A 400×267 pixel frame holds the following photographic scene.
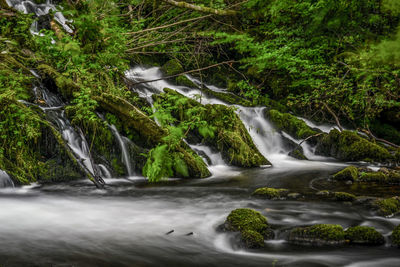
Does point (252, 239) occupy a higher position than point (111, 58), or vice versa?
point (111, 58)

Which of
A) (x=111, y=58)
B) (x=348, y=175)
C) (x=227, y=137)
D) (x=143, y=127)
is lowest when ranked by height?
(x=348, y=175)

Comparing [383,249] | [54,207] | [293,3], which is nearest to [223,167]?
[54,207]

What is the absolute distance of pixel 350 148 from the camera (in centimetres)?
855

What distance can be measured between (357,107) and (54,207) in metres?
11.2

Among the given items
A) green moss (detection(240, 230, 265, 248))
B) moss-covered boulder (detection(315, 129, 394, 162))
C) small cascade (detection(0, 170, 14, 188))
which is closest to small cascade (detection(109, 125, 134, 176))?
small cascade (detection(0, 170, 14, 188))

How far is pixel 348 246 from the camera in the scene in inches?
122

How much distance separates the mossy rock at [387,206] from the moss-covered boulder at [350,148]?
170 inches

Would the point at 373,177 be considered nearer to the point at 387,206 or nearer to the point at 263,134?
the point at 387,206

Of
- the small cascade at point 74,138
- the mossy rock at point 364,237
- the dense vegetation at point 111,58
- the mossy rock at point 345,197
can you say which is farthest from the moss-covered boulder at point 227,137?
the mossy rock at point 364,237

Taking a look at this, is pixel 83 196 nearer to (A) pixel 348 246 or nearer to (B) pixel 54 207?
(B) pixel 54 207

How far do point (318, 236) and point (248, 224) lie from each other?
0.76m

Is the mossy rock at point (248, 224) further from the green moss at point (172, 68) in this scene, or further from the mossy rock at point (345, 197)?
the green moss at point (172, 68)

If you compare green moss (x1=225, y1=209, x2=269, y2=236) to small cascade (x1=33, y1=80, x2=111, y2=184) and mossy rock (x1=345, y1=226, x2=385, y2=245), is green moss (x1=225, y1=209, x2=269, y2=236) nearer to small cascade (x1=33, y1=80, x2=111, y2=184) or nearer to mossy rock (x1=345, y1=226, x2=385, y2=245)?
mossy rock (x1=345, y1=226, x2=385, y2=245)

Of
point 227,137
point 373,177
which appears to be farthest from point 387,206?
point 227,137
